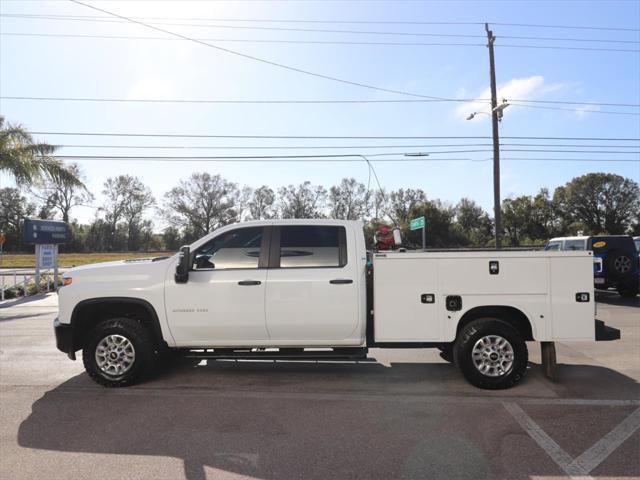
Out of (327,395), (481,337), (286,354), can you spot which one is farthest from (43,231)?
(481,337)

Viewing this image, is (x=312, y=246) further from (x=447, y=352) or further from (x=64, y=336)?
(x=64, y=336)

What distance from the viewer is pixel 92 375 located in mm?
5316

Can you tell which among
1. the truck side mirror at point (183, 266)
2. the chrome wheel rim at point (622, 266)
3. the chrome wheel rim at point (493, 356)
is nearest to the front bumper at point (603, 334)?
the chrome wheel rim at point (493, 356)

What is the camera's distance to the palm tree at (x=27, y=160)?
16797 mm

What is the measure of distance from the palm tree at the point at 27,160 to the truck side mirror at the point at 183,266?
15.5m

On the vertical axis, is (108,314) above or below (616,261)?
below

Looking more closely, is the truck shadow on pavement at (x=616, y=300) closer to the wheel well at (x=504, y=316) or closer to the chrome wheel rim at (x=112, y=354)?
the wheel well at (x=504, y=316)

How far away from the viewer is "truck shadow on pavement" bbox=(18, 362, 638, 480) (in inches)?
137

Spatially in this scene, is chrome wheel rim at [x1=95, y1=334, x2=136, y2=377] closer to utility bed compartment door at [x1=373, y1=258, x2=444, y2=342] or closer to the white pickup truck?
the white pickup truck

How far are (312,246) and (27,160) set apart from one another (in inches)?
650

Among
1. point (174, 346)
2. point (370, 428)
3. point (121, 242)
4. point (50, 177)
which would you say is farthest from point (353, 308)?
point (121, 242)

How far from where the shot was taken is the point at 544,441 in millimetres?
3861

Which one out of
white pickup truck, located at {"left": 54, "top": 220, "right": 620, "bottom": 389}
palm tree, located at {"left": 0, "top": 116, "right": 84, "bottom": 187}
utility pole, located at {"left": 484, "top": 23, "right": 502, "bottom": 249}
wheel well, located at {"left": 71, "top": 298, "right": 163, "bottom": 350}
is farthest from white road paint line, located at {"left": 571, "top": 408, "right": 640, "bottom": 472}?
Result: palm tree, located at {"left": 0, "top": 116, "right": 84, "bottom": 187}

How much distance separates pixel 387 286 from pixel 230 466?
2.53 m
